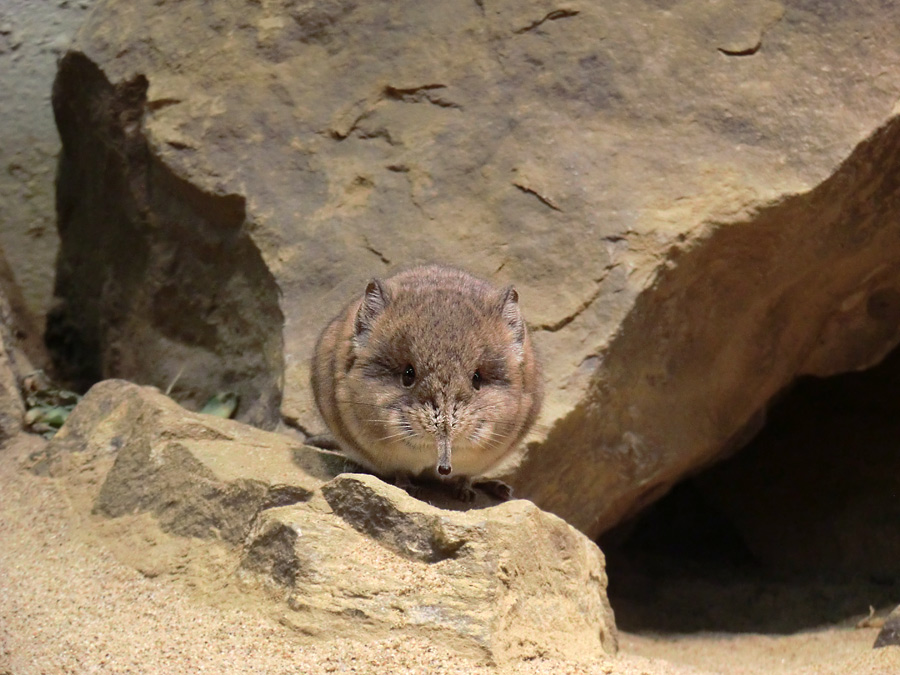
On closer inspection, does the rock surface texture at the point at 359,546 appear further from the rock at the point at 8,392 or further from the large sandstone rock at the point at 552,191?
the large sandstone rock at the point at 552,191

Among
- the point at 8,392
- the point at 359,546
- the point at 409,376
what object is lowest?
the point at 8,392

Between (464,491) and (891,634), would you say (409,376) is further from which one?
(891,634)

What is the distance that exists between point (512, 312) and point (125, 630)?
230cm

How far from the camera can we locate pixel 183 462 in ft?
15.4

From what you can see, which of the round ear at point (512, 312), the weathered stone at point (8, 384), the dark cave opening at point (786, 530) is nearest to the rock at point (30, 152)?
the weathered stone at point (8, 384)

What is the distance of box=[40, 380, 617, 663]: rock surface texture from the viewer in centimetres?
376

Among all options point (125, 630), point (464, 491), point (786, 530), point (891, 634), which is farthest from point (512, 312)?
point (786, 530)

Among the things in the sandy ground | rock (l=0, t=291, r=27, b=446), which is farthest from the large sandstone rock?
the sandy ground

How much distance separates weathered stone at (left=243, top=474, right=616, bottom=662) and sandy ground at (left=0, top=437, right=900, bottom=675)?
0.35 ft

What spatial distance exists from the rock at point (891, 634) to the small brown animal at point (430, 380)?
2052 millimetres

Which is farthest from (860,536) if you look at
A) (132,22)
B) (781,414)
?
(132,22)

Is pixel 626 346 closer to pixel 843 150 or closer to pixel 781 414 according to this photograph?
pixel 843 150

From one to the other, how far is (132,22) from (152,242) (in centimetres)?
168

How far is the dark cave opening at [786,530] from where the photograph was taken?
24.9ft
